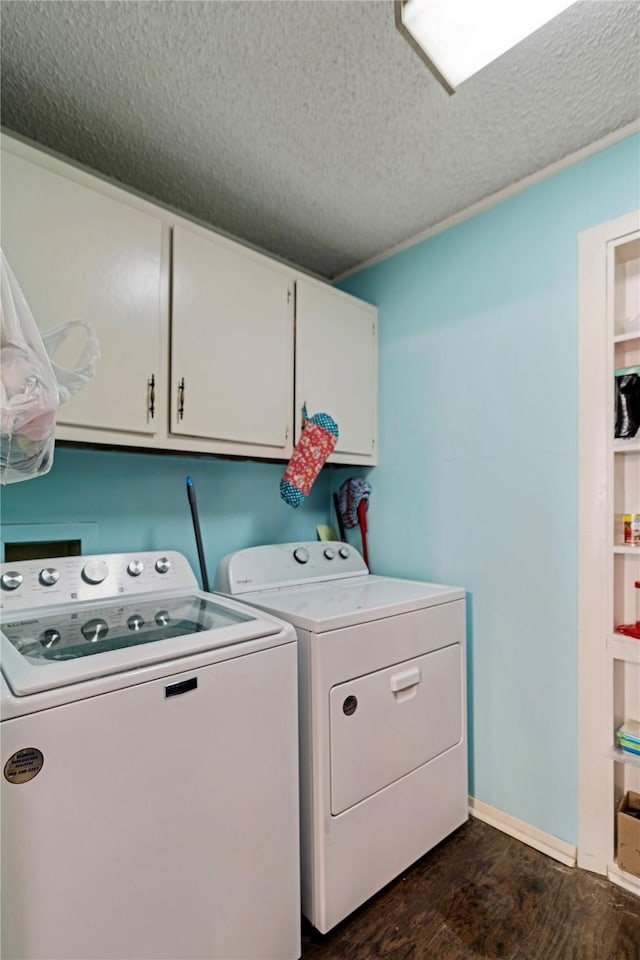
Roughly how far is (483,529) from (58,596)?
152 centimetres

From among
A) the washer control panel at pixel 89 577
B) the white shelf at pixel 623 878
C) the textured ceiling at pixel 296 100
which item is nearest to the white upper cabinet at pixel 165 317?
the textured ceiling at pixel 296 100

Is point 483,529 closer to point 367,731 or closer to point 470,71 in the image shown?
point 367,731

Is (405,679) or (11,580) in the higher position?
Answer: (11,580)

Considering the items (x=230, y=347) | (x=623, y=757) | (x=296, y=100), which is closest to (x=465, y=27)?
(x=296, y=100)

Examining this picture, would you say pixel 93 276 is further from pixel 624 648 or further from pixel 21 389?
pixel 624 648

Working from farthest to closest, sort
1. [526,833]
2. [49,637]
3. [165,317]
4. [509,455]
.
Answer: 1. [509,455]
2. [526,833]
3. [165,317]
4. [49,637]

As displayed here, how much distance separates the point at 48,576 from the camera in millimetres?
1336

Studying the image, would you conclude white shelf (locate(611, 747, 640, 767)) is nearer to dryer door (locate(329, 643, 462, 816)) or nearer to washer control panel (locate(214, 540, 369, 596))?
dryer door (locate(329, 643, 462, 816))

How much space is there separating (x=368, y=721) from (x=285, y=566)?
2.26 feet

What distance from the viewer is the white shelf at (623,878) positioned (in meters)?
1.38

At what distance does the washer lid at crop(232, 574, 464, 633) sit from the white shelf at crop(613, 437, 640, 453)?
0.74m

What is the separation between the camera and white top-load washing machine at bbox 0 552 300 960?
0.81 meters

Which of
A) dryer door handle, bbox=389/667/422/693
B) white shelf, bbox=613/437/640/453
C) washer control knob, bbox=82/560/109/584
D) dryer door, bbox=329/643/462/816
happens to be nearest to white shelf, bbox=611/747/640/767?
dryer door, bbox=329/643/462/816

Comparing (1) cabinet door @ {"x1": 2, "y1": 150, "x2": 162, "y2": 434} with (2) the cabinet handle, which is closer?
(1) cabinet door @ {"x1": 2, "y1": 150, "x2": 162, "y2": 434}
